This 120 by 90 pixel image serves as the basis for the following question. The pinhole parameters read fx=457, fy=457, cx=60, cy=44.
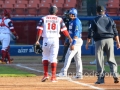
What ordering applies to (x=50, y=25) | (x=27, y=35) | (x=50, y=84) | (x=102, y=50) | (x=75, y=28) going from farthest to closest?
(x=27, y=35), (x=75, y=28), (x=50, y=25), (x=102, y=50), (x=50, y=84)

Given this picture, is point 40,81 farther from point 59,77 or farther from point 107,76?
point 107,76

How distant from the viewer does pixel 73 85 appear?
35.6ft

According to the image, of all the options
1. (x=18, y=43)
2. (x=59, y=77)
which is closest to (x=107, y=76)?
(x=59, y=77)

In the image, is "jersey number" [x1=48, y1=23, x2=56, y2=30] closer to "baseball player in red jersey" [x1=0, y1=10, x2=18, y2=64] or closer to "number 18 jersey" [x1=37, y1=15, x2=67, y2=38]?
"number 18 jersey" [x1=37, y1=15, x2=67, y2=38]

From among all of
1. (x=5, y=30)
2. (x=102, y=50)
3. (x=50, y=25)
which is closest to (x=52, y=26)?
(x=50, y=25)

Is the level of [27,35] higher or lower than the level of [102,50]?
higher

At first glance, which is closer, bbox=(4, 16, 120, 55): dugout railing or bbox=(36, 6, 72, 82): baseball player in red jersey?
bbox=(36, 6, 72, 82): baseball player in red jersey

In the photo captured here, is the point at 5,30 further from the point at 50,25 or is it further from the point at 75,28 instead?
the point at 50,25

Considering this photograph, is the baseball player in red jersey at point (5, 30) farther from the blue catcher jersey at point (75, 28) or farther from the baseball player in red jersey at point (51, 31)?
the baseball player in red jersey at point (51, 31)

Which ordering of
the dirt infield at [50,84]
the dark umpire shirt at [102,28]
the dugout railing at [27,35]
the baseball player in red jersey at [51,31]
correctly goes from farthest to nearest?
the dugout railing at [27,35], the baseball player in red jersey at [51,31], the dark umpire shirt at [102,28], the dirt infield at [50,84]

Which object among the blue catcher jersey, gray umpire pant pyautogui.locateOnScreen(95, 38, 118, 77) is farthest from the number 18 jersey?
gray umpire pant pyautogui.locateOnScreen(95, 38, 118, 77)

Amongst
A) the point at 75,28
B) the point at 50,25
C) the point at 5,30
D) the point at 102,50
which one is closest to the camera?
the point at 102,50

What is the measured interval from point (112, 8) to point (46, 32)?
45.3ft

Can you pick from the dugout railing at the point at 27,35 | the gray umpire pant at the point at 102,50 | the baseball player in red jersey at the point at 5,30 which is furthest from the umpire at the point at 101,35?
the dugout railing at the point at 27,35
